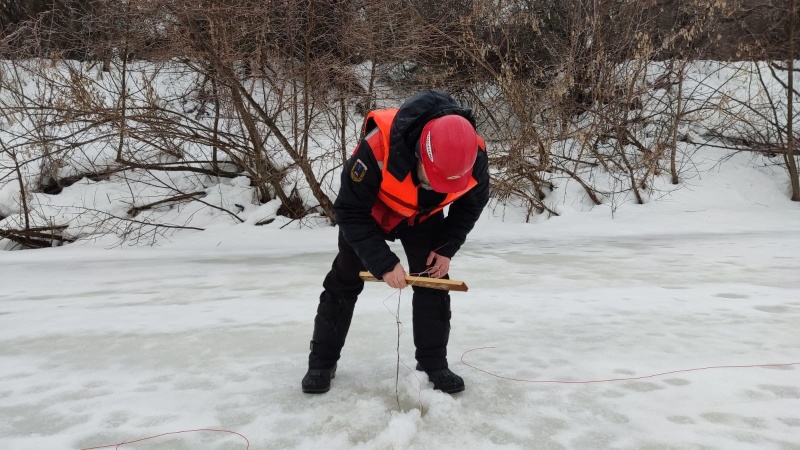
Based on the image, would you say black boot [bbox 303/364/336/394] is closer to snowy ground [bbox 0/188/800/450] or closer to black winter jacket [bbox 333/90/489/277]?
snowy ground [bbox 0/188/800/450]

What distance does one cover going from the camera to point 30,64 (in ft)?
25.1

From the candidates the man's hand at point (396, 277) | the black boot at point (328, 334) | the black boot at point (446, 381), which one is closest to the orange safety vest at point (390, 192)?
the man's hand at point (396, 277)

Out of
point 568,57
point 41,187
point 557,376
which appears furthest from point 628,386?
point 41,187

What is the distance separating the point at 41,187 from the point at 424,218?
9.57 metres

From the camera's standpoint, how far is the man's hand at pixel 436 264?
2309 millimetres

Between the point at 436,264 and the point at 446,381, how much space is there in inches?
19.0

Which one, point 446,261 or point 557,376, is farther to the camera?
point 557,376

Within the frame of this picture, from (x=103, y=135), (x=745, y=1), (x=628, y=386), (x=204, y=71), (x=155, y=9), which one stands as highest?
(x=745, y=1)

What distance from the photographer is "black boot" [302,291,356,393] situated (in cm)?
239

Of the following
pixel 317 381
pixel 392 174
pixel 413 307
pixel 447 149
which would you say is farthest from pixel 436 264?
pixel 317 381

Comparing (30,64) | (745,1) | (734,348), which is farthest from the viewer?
(745,1)

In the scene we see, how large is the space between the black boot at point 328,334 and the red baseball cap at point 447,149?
75 centimetres

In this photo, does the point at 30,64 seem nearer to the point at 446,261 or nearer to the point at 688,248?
the point at 446,261

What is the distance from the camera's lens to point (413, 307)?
2.37 metres
